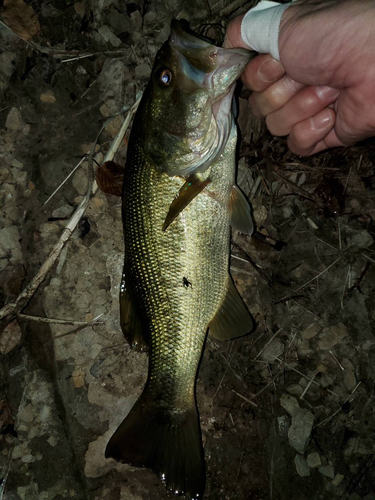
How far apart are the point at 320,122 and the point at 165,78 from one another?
1.22 meters

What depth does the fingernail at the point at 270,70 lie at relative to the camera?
2473mm

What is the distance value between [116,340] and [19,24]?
9.24 feet

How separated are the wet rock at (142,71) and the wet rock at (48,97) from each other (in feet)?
2.50

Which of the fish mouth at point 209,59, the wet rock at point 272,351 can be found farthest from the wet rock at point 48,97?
the wet rock at point 272,351

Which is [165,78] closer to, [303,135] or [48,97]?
[303,135]

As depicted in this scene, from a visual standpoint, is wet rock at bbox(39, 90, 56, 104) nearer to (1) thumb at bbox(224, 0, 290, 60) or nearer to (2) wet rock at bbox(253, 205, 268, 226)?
(1) thumb at bbox(224, 0, 290, 60)

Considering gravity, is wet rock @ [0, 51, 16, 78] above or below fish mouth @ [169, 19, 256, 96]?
below

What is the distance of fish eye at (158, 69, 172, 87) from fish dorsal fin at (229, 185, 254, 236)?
805 mm

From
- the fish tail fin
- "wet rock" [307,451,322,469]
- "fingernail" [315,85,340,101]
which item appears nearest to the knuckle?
"fingernail" [315,85,340,101]

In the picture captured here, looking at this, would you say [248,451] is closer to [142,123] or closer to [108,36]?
[142,123]

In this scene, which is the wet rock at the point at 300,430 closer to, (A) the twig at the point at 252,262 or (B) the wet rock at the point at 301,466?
(B) the wet rock at the point at 301,466

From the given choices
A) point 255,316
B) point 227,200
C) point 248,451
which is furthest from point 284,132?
point 248,451

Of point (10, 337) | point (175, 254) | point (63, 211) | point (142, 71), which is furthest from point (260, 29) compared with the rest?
point (10, 337)

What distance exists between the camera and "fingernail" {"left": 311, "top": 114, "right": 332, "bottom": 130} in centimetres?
267
